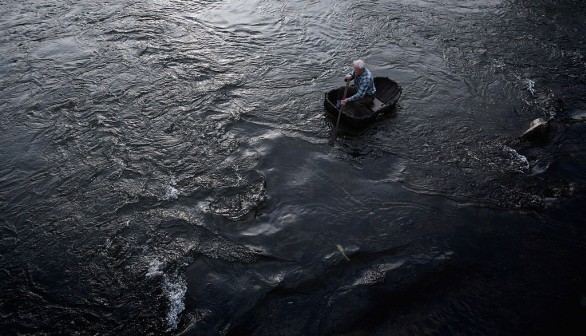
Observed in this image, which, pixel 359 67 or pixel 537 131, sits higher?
pixel 359 67

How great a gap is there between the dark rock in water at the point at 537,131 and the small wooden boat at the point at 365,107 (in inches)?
161

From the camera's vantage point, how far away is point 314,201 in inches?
375

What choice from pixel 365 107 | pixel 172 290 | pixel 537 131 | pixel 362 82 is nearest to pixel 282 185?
pixel 172 290

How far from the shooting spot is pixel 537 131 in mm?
10820

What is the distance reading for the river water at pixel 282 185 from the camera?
24.1ft

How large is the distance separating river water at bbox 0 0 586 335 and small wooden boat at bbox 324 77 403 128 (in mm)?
593

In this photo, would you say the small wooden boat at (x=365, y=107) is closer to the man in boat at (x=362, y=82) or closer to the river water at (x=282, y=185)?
the man in boat at (x=362, y=82)

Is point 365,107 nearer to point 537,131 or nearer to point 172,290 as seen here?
point 537,131

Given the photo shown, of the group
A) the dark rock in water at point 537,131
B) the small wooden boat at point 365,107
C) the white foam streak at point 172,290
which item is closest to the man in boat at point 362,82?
the small wooden boat at point 365,107

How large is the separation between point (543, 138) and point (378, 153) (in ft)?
17.1

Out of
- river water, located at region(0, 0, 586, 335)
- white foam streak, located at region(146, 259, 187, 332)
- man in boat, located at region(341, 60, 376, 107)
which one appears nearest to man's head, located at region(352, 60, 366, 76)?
man in boat, located at region(341, 60, 376, 107)

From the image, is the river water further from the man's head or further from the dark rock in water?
the man's head

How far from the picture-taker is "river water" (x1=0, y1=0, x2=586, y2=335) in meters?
7.34

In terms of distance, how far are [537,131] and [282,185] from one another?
26.6 ft
